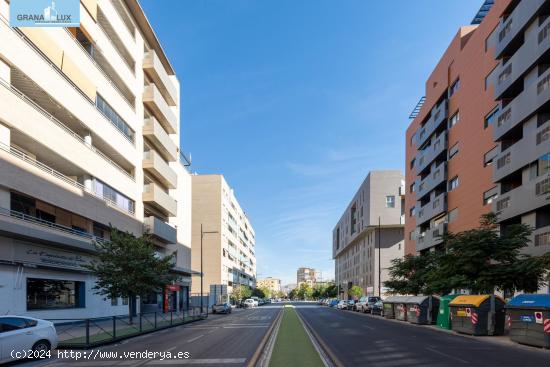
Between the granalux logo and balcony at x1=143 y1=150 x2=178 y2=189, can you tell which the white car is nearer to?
the granalux logo

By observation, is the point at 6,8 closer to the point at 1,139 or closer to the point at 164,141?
the point at 1,139

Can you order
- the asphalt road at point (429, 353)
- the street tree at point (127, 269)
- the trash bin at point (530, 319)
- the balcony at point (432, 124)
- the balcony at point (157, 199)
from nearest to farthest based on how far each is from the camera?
the asphalt road at point (429, 353) < the trash bin at point (530, 319) < the street tree at point (127, 269) < the balcony at point (157, 199) < the balcony at point (432, 124)

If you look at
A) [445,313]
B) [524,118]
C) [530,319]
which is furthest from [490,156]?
[530,319]

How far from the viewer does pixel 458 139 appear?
4141 centimetres

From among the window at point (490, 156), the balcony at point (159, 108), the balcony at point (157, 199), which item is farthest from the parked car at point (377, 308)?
the balcony at point (159, 108)

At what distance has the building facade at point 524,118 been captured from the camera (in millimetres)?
25312

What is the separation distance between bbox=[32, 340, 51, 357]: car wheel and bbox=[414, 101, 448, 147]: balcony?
40.6m

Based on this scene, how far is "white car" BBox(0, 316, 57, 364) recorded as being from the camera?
12398 millimetres

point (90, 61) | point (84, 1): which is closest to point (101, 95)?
point (90, 61)

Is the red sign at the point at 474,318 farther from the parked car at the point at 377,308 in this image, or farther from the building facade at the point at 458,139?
the parked car at the point at 377,308

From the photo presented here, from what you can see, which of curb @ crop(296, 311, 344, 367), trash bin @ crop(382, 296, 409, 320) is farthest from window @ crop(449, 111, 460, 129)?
curb @ crop(296, 311, 344, 367)

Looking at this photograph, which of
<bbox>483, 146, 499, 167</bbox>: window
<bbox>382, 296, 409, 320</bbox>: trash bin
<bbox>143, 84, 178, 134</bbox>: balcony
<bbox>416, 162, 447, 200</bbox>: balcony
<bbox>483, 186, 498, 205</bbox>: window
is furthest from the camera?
<bbox>416, 162, 447, 200</bbox>: balcony

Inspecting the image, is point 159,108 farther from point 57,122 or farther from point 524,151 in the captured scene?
point 524,151

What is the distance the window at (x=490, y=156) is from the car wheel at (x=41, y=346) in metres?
30.9
